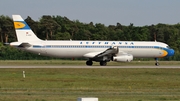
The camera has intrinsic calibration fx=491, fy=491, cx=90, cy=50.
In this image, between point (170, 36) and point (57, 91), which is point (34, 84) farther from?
point (170, 36)

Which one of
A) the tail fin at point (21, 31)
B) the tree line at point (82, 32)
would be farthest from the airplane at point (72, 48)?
the tree line at point (82, 32)

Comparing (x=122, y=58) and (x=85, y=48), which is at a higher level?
(x=85, y=48)

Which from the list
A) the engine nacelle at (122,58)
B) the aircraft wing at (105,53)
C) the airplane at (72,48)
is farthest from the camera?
the aircraft wing at (105,53)

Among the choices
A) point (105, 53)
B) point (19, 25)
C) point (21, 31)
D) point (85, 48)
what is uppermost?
point (19, 25)

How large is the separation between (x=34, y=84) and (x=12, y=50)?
58.8m

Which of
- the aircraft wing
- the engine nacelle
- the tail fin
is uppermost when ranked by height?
the tail fin

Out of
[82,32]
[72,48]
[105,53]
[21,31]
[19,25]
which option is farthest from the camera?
[82,32]

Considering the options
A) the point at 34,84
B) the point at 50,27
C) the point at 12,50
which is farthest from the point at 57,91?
the point at 50,27

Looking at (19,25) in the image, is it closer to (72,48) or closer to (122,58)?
(72,48)

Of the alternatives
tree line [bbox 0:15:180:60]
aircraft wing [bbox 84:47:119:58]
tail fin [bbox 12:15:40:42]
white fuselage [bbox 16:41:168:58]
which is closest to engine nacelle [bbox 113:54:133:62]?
aircraft wing [bbox 84:47:119:58]

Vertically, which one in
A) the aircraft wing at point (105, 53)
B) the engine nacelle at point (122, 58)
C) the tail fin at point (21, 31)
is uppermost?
the tail fin at point (21, 31)

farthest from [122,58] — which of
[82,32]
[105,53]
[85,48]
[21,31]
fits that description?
[82,32]

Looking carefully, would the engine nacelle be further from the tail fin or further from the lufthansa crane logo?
the lufthansa crane logo

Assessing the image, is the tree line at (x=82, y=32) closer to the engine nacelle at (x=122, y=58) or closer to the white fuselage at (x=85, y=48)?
the white fuselage at (x=85, y=48)
